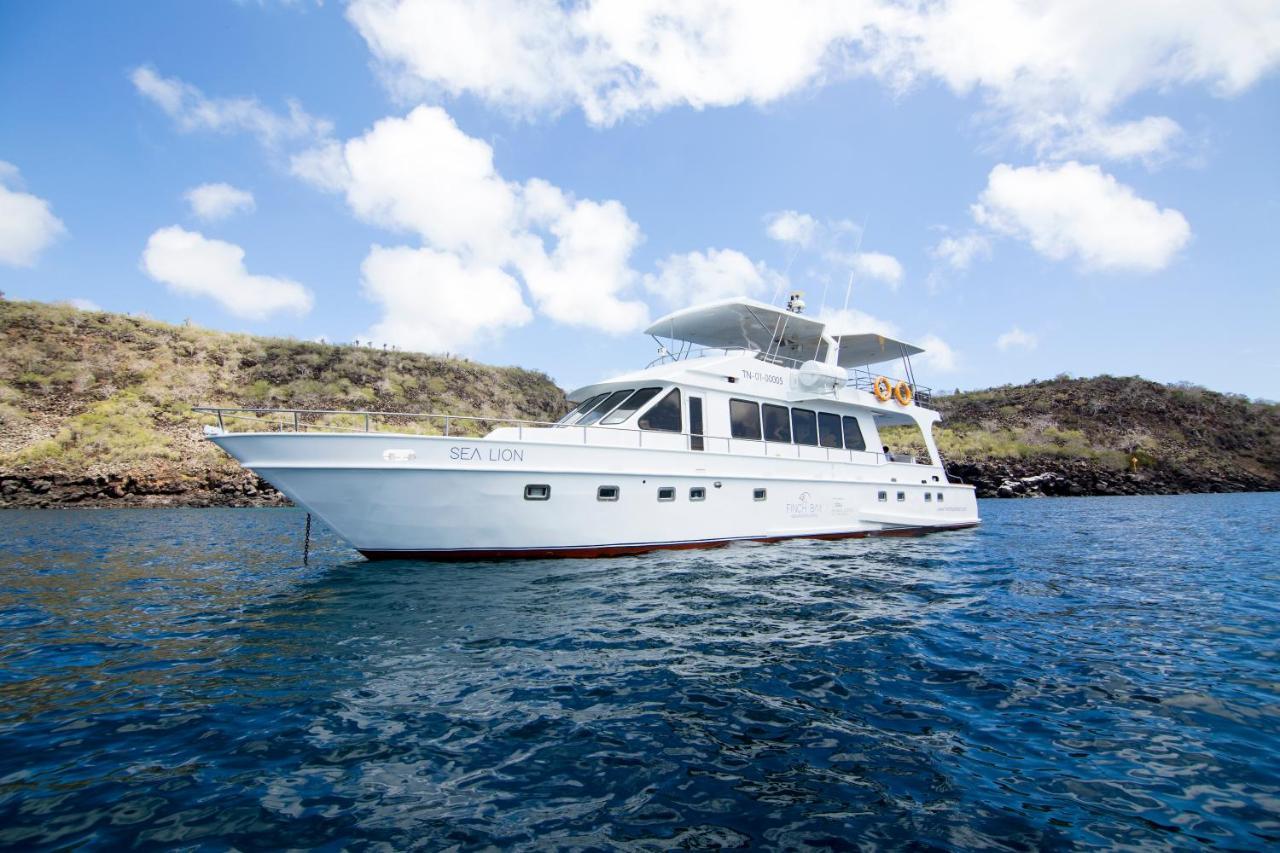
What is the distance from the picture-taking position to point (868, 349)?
15625 mm

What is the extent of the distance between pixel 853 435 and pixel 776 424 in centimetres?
292

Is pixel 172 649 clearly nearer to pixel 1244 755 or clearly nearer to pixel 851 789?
pixel 851 789

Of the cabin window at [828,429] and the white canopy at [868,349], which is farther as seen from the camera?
the white canopy at [868,349]

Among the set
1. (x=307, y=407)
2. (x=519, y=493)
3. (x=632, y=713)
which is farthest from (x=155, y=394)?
(x=632, y=713)

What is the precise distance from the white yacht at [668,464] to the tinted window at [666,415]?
0.10 ft

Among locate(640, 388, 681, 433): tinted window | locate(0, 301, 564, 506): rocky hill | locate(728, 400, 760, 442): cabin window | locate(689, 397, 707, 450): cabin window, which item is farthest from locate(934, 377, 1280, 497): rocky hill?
locate(0, 301, 564, 506): rocky hill

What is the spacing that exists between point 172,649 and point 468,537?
4271 millimetres

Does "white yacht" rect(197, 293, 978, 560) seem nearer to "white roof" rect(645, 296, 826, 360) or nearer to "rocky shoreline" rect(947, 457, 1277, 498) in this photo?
"white roof" rect(645, 296, 826, 360)

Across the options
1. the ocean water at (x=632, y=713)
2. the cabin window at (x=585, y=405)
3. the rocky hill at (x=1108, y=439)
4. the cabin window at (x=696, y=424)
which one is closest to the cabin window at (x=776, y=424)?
the cabin window at (x=696, y=424)

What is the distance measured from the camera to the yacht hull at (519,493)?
867 cm

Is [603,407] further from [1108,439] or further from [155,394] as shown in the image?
[1108,439]

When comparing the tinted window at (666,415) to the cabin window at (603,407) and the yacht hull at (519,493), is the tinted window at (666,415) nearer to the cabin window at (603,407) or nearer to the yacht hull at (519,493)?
the yacht hull at (519,493)

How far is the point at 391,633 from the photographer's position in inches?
234

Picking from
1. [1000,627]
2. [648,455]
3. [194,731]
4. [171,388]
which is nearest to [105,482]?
[171,388]
